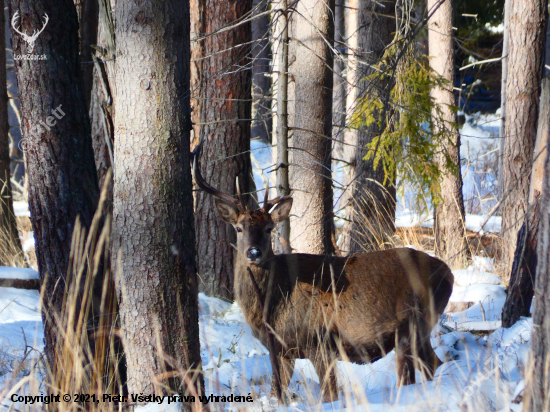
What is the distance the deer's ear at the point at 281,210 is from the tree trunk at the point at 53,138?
6.48 ft

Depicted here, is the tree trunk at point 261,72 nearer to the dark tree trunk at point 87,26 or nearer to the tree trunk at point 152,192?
the tree trunk at point 152,192

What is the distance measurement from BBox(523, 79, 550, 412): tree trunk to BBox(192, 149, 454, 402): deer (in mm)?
2586

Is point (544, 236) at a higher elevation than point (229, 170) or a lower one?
lower

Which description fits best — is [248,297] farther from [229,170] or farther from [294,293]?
[229,170]

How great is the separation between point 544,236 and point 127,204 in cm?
250

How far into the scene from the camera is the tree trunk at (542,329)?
2537 mm

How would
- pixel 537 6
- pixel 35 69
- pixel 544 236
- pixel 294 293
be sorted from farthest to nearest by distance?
pixel 537 6
pixel 294 293
pixel 35 69
pixel 544 236

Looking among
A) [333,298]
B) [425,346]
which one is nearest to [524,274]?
[425,346]

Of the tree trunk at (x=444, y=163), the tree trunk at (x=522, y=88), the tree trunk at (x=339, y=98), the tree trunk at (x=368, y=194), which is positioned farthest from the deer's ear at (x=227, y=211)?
the tree trunk at (x=522, y=88)

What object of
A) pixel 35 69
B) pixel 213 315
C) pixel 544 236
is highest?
pixel 35 69

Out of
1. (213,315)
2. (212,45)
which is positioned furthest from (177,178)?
(212,45)

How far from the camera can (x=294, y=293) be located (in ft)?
17.5

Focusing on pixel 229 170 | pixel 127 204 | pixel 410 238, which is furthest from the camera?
pixel 410 238

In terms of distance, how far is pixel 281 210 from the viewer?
564cm
